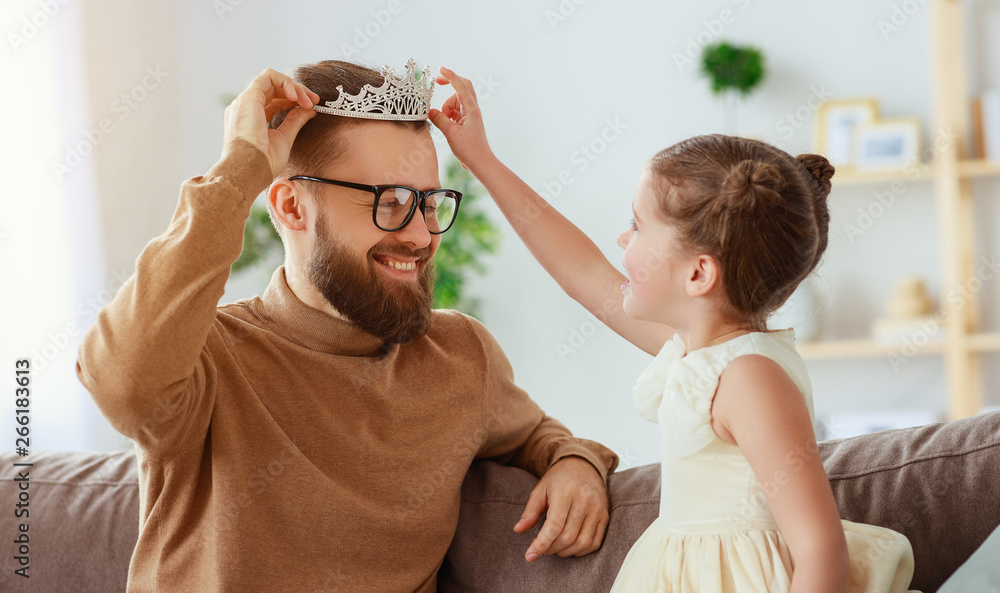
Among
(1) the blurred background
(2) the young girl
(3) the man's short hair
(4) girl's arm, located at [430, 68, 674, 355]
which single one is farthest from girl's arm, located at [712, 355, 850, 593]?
(1) the blurred background

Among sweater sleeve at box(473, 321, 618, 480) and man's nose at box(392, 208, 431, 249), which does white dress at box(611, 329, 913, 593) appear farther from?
man's nose at box(392, 208, 431, 249)

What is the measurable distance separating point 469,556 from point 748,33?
3.24 meters

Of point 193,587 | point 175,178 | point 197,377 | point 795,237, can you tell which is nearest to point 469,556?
point 193,587

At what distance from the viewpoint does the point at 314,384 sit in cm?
150

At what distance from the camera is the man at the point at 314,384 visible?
1.19 m

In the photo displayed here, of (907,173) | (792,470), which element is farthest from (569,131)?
(792,470)

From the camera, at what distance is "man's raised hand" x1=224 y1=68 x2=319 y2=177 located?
4.36 feet

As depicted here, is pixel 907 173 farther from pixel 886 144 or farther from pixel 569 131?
pixel 569 131

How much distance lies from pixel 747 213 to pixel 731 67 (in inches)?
120

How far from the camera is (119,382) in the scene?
113 cm

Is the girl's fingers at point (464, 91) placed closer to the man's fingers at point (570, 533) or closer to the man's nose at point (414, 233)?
the man's nose at point (414, 233)

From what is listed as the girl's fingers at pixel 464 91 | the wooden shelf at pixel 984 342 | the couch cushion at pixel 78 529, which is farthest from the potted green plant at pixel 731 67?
the couch cushion at pixel 78 529

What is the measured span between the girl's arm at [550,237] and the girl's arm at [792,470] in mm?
432

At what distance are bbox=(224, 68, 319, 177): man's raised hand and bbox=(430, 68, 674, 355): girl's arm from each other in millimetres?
265
